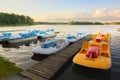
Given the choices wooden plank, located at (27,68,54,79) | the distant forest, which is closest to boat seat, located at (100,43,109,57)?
wooden plank, located at (27,68,54,79)

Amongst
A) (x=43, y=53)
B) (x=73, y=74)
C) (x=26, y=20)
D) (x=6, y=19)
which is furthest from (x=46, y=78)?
(x=26, y=20)

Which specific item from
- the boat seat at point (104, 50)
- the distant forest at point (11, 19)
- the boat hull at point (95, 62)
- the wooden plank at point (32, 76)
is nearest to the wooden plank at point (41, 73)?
the wooden plank at point (32, 76)

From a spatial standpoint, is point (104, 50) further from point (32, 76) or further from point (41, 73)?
point (32, 76)

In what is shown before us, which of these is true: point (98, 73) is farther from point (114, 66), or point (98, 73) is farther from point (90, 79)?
point (114, 66)

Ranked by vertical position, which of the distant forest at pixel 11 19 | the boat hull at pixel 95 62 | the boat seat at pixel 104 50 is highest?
the distant forest at pixel 11 19

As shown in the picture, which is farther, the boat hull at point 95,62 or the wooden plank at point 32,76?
the boat hull at point 95,62

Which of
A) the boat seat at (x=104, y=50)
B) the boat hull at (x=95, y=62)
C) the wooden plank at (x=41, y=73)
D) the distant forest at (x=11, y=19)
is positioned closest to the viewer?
the wooden plank at (x=41, y=73)

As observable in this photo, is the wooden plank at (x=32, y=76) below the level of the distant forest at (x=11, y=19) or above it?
below

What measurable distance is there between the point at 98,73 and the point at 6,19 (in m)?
131

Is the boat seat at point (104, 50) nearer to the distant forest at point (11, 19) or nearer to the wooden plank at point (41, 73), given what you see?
the wooden plank at point (41, 73)

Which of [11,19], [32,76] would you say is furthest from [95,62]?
[11,19]

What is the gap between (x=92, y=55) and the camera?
42.0ft

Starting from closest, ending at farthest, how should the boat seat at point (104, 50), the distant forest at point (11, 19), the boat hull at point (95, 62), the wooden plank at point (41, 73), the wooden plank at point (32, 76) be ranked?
1. the wooden plank at point (32, 76)
2. the wooden plank at point (41, 73)
3. the boat hull at point (95, 62)
4. the boat seat at point (104, 50)
5. the distant forest at point (11, 19)

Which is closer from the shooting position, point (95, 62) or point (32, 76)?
point (32, 76)
